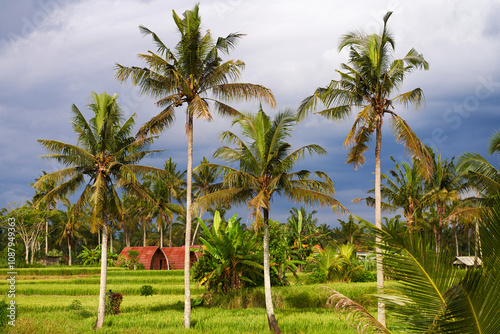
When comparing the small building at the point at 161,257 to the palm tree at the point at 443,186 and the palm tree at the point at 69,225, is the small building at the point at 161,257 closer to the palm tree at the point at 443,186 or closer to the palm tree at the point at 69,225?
the palm tree at the point at 69,225

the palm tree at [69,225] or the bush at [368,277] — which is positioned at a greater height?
the palm tree at [69,225]

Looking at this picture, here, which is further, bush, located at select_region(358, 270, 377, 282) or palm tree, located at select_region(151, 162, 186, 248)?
palm tree, located at select_region(151, 162, 186, 248)

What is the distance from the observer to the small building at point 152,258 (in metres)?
44.8

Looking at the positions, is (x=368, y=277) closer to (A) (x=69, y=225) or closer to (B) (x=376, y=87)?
(B) (x=376, y=87)

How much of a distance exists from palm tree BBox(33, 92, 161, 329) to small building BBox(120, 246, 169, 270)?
86.4 feet

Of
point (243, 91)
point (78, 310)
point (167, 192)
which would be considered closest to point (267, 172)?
point (243, 91)

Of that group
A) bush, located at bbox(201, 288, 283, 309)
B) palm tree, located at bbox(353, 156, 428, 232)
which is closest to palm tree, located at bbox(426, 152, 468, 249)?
palm tree, located at bbox(353, 156, 428, 232)

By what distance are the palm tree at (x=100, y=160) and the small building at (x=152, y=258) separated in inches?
1037

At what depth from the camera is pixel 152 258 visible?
45531 millimetres

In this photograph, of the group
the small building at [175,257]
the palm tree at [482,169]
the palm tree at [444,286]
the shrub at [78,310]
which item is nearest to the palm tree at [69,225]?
the small building at [175,257]

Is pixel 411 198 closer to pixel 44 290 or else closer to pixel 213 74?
pixel 213 74

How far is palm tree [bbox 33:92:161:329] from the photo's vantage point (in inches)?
724

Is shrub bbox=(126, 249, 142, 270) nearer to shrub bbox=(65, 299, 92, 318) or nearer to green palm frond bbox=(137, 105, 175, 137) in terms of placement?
shrub bbox=(65, 299, 92, 318)

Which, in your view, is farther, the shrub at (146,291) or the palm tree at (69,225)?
the palm tree at (69,225)
